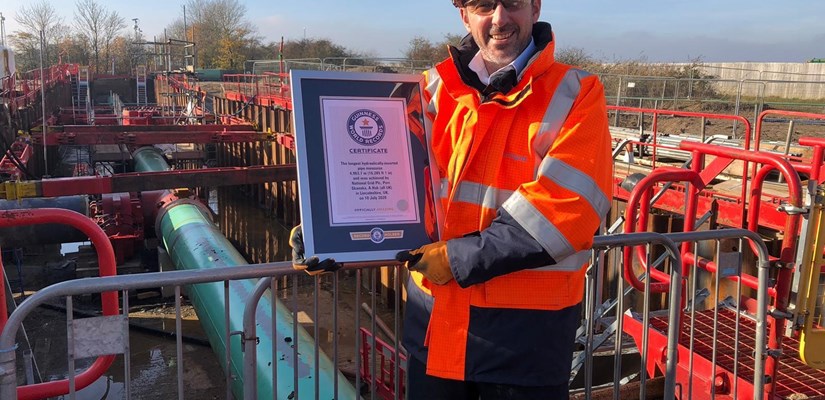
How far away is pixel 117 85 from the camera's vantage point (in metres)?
50.2

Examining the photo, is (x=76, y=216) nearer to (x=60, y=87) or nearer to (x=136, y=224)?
(x=136, y=224)

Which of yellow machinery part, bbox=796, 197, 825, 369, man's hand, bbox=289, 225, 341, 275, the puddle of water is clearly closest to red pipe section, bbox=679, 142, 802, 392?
yellow machinery part, bbox=796, 197, 825, 369

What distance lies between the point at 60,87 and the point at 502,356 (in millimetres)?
40378

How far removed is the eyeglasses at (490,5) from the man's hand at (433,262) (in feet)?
2.71

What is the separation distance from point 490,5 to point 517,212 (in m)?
0.73

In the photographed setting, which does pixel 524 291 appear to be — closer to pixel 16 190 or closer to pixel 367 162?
pixel 367 162

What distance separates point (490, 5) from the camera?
2256mm

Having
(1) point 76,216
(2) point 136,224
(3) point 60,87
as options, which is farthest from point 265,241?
(3) point 60,87

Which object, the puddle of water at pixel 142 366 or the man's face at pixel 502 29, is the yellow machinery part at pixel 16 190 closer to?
the puddle of water at pixel 142 366

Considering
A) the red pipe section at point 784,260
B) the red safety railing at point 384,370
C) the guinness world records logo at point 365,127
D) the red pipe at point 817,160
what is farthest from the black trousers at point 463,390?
the red safety railing at point 384,370

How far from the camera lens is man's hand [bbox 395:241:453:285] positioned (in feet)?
7.32

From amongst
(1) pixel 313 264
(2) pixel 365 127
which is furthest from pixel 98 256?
(2) pixel 365 127

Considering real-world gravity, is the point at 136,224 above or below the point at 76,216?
below

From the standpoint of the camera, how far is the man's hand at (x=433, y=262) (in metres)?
2.23
